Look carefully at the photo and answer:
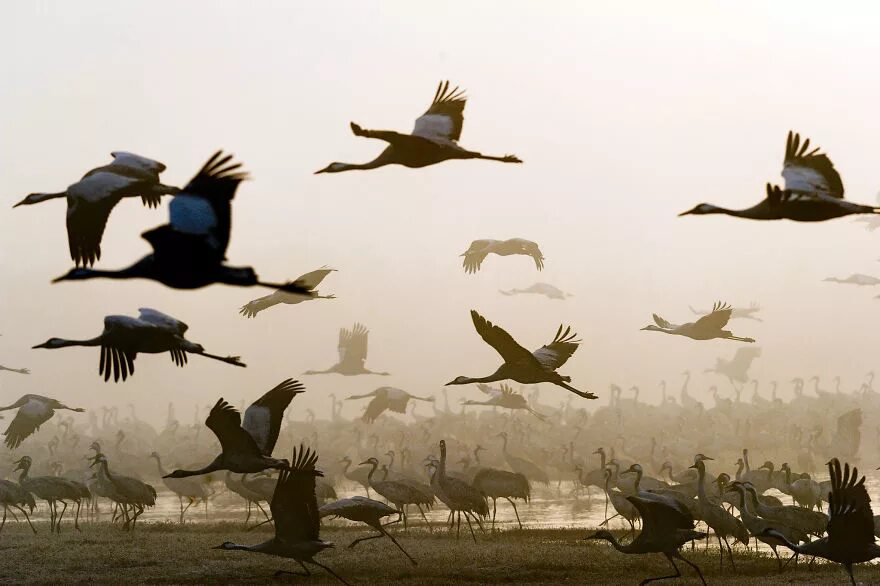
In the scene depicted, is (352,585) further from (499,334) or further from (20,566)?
(20,566)

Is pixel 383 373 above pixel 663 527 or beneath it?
above

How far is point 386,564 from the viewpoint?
14016 mm

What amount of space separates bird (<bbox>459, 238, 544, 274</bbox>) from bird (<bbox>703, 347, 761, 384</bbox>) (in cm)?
2894

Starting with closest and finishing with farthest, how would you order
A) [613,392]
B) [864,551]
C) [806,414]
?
[864,551]
[806,414]
[613,392]

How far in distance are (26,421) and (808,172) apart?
17.4m

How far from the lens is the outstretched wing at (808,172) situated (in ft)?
30.4

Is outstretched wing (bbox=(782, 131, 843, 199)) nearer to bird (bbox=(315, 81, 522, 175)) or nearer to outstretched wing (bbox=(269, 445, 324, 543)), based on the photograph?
bird (bbox=(315, 81, 522, 175))

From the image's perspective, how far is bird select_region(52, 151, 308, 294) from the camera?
→ 6.69 metres

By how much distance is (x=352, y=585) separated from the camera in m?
12.6

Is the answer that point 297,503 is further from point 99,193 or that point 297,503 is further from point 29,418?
point 29,418

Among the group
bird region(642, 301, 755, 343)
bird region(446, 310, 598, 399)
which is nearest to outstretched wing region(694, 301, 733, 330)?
bird region(642, 301, 755, 343)

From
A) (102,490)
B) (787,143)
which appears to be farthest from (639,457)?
(787,143)

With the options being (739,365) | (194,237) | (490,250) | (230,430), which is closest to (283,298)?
(490,250)

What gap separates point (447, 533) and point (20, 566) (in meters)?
7.03
